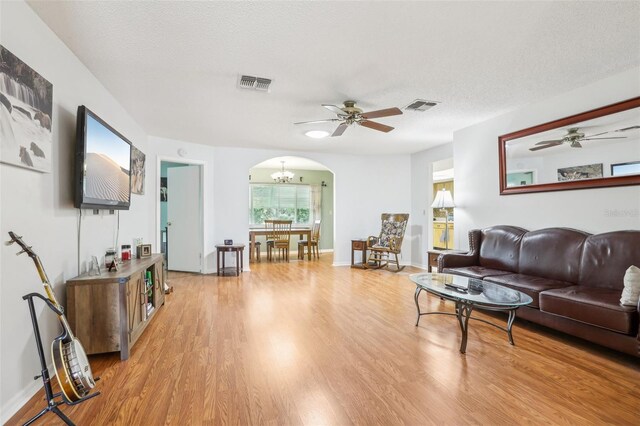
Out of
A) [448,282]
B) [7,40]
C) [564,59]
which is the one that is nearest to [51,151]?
[7,40]

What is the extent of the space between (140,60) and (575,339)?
4452 millimetres

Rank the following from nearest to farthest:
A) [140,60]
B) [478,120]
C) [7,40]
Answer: [7,40]
[140,60]
[478,120]

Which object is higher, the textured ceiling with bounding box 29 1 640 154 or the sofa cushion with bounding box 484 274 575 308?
the textured ceiling with bounding box 29 1 640 154

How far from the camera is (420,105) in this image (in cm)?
368

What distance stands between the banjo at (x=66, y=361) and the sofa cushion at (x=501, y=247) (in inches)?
160

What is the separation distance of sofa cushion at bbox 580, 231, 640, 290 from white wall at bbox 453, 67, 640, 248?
0.16 meters

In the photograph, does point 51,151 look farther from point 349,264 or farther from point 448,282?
point 349,264

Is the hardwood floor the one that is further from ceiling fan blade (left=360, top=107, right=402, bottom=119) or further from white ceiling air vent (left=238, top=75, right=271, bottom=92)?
white ceiling air vent (left=238, top=75, right=271, bottom=92)

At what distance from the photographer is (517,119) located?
3846 millimetres

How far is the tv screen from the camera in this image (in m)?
2.26

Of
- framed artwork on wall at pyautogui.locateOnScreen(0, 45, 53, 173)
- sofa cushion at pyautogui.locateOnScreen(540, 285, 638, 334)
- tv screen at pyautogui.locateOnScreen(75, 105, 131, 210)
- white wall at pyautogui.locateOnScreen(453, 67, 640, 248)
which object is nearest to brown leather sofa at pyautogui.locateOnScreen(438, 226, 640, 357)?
sofa cushion at pyautogui.locateOnScreen(540, 285, 638, 334)

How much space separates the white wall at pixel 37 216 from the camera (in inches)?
65.2

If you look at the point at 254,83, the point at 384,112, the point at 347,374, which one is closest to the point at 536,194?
the point at 384,112

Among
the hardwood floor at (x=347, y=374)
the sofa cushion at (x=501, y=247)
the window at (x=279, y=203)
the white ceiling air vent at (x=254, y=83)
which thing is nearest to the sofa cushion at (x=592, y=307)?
the hardwood floor at (x=347, y=374)
